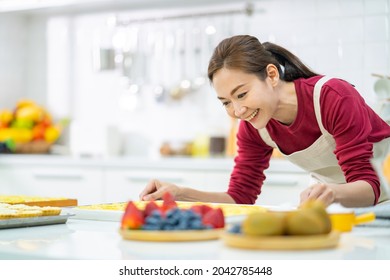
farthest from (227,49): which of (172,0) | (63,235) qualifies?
(172,0)

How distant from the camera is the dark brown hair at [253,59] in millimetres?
2035

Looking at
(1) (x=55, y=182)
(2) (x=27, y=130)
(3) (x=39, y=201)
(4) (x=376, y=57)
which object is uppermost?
(4) (x=376, y=57)

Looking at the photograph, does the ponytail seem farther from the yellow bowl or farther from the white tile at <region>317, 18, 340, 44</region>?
the white tile at <region>317, 18, 340, 44</region>

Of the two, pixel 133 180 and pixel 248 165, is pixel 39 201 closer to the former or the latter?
pixel 248 165

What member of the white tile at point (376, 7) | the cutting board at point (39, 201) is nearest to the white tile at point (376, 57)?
the white tile at point (376, 7)

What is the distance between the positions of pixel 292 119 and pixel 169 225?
1.02 meters

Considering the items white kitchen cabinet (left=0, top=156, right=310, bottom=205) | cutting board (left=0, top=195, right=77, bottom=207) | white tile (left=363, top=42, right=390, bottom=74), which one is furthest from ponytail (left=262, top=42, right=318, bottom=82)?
white tile (left=363, top=42, right=390, bottom=74)

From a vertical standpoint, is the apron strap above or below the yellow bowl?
above

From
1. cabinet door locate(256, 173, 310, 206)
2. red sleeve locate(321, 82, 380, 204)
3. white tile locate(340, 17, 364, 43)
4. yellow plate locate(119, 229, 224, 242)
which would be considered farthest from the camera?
white tile locate(340, 17, 364, 43)

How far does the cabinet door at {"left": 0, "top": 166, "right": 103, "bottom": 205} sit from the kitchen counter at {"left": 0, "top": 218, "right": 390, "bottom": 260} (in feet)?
8.51

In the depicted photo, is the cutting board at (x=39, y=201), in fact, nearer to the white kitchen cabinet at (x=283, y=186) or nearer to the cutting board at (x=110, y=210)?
the cutting board at (x=110, y=210)

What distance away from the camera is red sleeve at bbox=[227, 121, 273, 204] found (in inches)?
92.4

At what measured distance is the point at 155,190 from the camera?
81.5 inches

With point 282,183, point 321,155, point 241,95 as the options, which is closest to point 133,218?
point 241,95
